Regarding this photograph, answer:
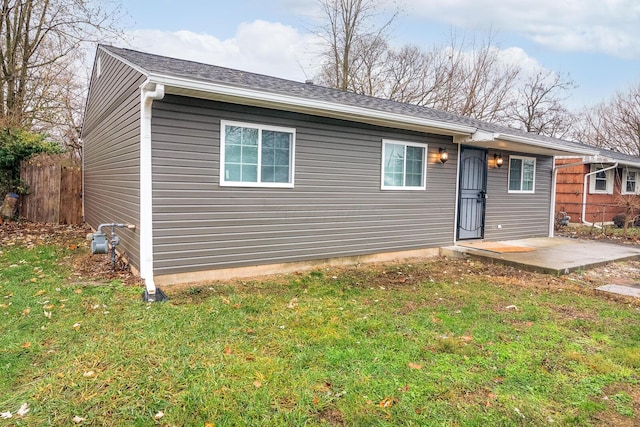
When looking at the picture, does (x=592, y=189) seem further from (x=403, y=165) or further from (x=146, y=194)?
(x=146, y=194)

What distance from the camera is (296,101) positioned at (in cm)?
520

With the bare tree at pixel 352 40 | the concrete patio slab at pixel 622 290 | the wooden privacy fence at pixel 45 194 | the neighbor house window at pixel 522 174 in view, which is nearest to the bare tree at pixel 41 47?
the wooden privacy fence at pixel 45 194

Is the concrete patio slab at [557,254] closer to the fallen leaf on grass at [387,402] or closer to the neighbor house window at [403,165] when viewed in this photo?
the neighbor house window at [403,165]

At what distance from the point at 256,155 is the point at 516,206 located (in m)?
6.94

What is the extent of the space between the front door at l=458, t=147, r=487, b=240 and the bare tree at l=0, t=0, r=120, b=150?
40.5 ft

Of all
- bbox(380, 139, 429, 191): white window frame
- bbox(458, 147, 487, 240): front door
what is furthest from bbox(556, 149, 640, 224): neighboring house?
bbox(380, 139, 429, 191): white window frame

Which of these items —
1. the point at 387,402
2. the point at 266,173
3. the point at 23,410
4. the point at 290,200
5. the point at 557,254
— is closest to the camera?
the point at 23,410

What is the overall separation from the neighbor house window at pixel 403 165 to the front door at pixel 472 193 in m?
1.22

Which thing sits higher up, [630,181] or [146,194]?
[630,181]

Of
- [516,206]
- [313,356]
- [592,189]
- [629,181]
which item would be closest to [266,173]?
[313,356]

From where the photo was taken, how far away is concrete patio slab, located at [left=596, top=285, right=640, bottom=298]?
16.4 feet

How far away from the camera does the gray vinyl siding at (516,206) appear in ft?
28.7

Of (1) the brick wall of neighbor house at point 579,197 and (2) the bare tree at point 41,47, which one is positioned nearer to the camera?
Result: (2) the bare tree at point 41,47

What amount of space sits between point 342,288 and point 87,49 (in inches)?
526
